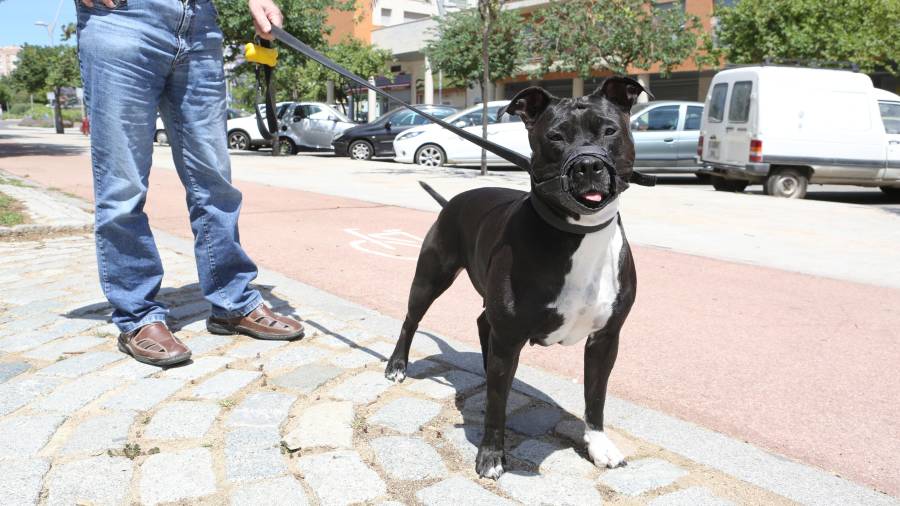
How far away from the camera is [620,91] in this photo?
2.26 m

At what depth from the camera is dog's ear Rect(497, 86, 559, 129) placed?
87.3 inches

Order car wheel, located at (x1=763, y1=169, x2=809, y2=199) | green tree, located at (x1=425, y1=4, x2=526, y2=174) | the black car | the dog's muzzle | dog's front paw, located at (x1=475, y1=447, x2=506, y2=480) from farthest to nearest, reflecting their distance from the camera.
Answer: green tree, located at (x1=425, y1=4, x2=526, y2=174)
the black car
car wheel, located at (x1=763, y1=169, x2=809, y2=199)
dog's front paw, located at (x1=475, y1=447, x2=506, y2=480)
the dog's muzzle

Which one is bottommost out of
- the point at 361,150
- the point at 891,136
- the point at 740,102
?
the point at 891,136

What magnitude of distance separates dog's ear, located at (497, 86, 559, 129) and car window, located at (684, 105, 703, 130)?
14.0m

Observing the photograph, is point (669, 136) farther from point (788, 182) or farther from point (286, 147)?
point (286, 147)

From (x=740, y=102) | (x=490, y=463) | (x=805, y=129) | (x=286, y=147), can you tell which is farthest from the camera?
(x=286, y=147)

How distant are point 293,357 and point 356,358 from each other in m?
0.30

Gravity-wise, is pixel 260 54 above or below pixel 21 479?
above

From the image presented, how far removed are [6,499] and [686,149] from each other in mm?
14847

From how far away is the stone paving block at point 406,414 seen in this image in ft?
8.97

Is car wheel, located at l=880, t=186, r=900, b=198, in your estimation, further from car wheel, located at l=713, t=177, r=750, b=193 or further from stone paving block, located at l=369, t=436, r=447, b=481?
stone paving block, located at l=369, t=436, r=447, b=481

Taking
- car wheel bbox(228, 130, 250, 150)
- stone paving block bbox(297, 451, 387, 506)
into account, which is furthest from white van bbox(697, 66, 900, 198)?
car wheel bbox(228, 130, 250, 150)

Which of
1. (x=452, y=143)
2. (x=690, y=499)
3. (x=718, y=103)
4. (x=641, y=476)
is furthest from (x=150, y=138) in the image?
(x=452, y=143)

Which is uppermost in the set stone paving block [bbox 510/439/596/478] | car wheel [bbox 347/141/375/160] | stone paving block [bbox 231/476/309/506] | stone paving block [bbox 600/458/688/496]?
car wheel [bbox 347/141/375/160]
